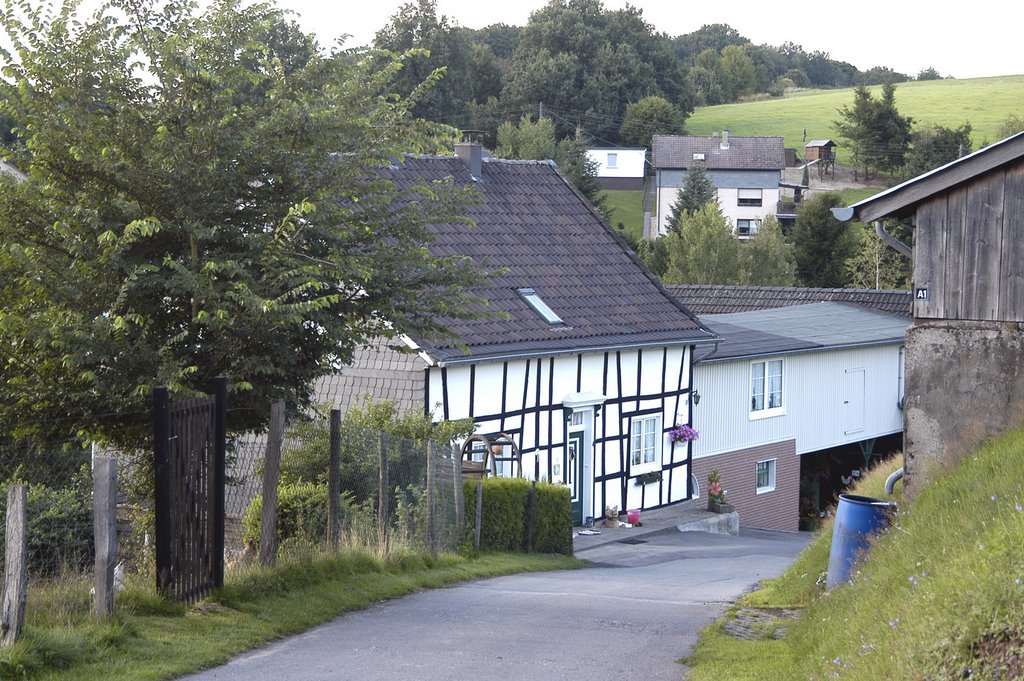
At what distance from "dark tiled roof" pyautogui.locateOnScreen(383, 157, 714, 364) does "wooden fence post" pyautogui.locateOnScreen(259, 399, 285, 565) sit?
10.8m

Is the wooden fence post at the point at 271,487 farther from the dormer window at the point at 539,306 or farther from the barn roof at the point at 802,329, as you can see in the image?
the barn roof at the point at 802,329

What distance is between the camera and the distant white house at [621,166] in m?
92.0

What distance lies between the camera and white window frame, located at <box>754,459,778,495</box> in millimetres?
A: 30922

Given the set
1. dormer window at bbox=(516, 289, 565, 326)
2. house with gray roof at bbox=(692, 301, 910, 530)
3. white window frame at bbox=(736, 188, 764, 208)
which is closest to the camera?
dormer window at bbox=(516, 289, 565, 326)

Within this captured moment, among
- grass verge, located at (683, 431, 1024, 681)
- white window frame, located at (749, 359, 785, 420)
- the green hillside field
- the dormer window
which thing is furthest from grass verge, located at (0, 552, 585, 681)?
the green hillside field

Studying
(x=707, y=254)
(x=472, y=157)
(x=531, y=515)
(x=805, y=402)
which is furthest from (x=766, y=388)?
(x=707, y=254)

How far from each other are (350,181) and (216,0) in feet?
6.38

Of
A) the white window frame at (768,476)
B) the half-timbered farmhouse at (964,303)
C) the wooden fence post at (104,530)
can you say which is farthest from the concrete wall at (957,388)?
the white window frame at (768,476)

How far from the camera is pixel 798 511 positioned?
3272cm

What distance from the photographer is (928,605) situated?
257 inches

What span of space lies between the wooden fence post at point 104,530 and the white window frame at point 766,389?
22.9 metres

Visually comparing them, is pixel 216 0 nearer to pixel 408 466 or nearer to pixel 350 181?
pixel 350 181

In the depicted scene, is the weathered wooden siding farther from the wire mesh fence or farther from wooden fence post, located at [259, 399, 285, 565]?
wooden fence post, located at [259, 399, 285, 565]

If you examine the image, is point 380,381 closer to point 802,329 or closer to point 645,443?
point 645,443
